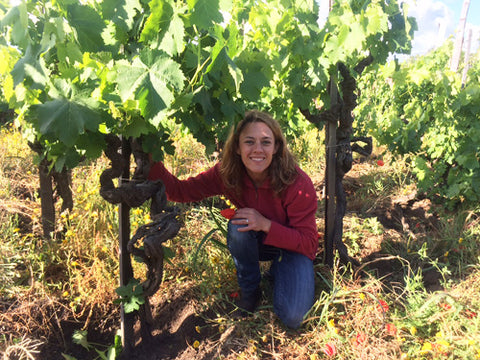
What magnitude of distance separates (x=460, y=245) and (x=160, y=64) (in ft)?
8.24

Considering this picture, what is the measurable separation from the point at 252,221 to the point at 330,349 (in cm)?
70

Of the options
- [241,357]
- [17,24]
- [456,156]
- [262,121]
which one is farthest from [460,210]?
[17,24]

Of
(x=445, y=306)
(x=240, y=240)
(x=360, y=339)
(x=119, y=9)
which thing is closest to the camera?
(x=119, y=9)

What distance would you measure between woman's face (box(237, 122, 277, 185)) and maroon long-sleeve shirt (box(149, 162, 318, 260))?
0.16m

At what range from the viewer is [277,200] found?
2.05 meters

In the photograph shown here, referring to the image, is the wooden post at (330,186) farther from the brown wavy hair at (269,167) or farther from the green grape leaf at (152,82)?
the green grape leaf at (152,82)

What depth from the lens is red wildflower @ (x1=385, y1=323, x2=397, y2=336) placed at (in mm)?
1777

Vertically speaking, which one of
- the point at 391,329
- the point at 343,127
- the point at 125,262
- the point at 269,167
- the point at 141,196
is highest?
the point at 343,127

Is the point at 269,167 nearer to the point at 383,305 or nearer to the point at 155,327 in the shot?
the point at 383,305

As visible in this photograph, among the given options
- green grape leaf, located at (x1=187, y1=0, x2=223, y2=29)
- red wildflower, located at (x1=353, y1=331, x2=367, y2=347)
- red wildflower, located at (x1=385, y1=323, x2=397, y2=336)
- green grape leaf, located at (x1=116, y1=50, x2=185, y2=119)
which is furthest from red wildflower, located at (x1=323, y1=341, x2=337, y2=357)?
green grape leaf, located at (x1=187, y1=0, x2=223, y2=29)

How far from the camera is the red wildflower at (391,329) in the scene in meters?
1.78

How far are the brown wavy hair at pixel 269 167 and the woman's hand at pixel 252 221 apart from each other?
16cm

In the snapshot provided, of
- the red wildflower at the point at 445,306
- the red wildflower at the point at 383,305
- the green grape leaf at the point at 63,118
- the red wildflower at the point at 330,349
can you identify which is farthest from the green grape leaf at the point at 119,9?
the red wildflower at the point at 445,306

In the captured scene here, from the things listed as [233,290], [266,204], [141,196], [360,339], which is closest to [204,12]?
[141,196]
